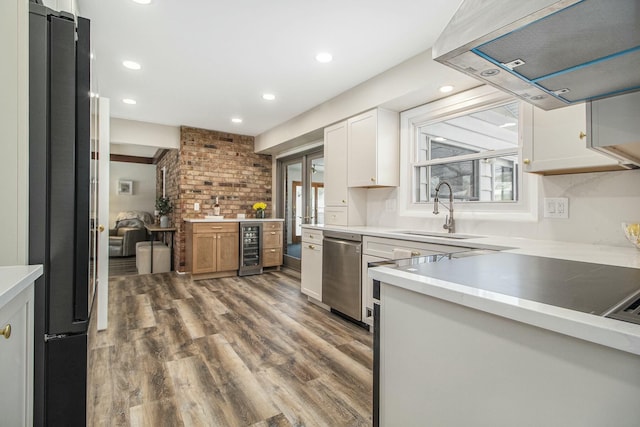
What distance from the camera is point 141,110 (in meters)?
4.39

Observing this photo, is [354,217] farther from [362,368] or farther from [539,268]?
[539,268]

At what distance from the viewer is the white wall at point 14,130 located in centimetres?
98

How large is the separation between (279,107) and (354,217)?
184 cm

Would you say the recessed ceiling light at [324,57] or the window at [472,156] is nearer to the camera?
the window at [472,156]

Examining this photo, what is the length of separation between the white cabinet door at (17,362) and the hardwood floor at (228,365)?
50 cm

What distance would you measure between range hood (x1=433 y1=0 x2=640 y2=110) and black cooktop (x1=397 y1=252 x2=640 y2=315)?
614mm

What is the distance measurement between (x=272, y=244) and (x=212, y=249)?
3.23ft

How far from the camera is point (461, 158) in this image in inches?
112

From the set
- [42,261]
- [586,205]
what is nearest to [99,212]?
[42,261]

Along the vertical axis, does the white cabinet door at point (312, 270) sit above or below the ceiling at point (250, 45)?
below

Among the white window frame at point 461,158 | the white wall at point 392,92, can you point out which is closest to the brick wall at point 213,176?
the white wall at point 392,92

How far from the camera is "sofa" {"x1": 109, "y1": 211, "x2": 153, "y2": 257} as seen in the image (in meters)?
6.77

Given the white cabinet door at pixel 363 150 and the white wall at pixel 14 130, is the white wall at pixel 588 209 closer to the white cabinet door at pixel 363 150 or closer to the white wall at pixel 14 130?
the white cabinet door at pixel 363 150

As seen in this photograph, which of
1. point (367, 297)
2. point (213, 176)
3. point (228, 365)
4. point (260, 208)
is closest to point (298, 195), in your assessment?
point (260, 208)
